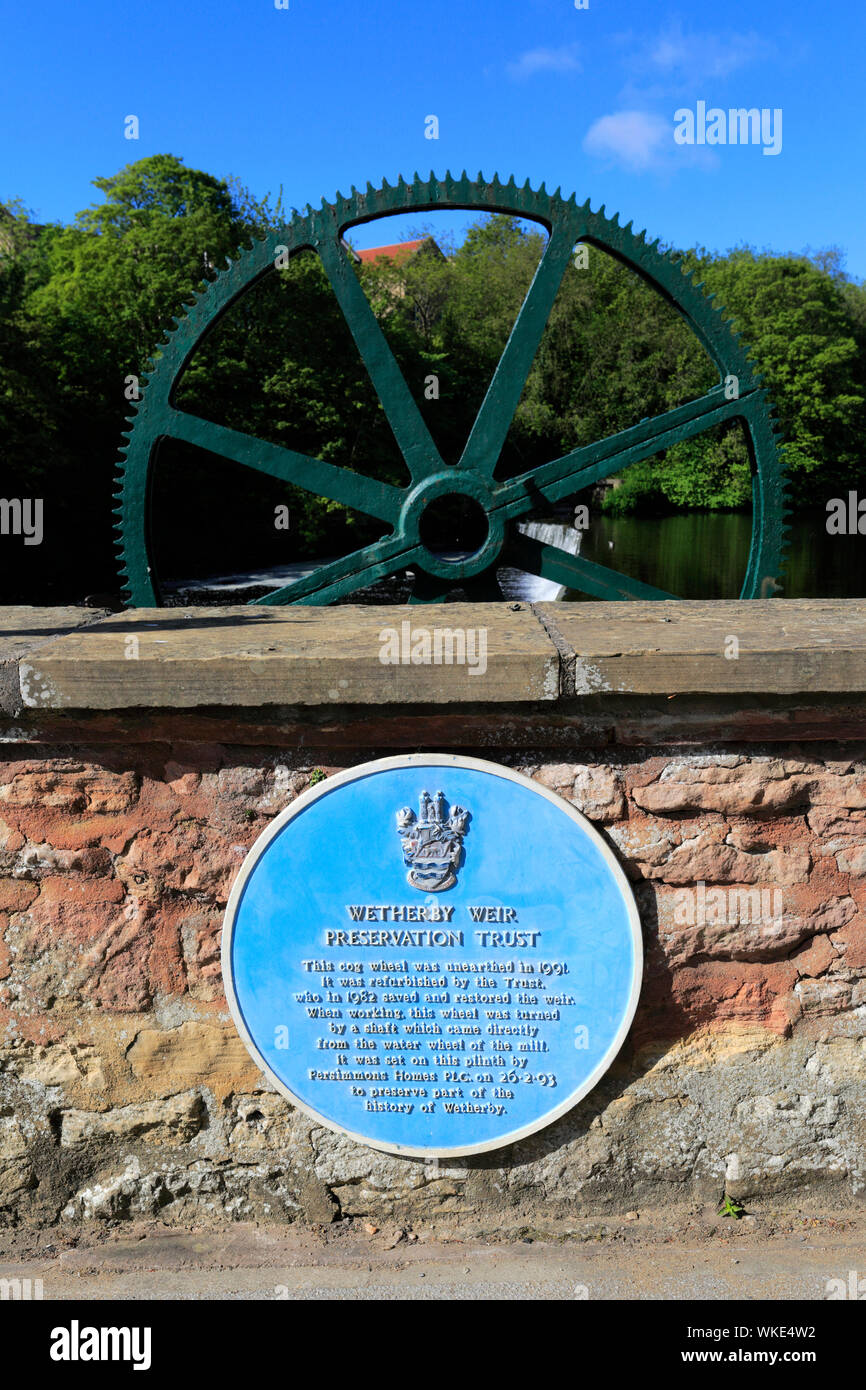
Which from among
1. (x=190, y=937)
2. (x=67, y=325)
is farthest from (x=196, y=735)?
(x=67, y=325)

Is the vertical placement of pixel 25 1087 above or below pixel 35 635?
below

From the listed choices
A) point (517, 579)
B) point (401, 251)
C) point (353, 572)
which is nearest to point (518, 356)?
point (353, 572)

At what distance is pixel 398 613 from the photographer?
2.89 m

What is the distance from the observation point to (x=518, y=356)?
3.83m

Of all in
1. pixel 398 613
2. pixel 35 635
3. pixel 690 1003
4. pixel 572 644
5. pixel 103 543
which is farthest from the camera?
pixel 103 543

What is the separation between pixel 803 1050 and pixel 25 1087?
6.45 ft

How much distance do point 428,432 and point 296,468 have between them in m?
0.55

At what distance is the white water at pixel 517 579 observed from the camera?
10.6 meters

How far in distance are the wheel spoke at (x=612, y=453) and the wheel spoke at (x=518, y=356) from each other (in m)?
0.16

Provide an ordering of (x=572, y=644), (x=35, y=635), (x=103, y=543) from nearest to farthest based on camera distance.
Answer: (x=572, y=644) → (x=35, y=635) → (x=103, y=543)

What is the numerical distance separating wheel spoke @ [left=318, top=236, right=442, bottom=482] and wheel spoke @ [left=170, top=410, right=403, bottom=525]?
0.17 meters

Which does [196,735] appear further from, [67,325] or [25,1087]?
[67,325]

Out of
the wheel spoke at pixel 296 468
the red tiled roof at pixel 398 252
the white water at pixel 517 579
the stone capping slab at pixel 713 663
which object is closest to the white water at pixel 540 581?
the white water at pixel 517 579

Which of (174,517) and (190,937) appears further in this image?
(174,517)
